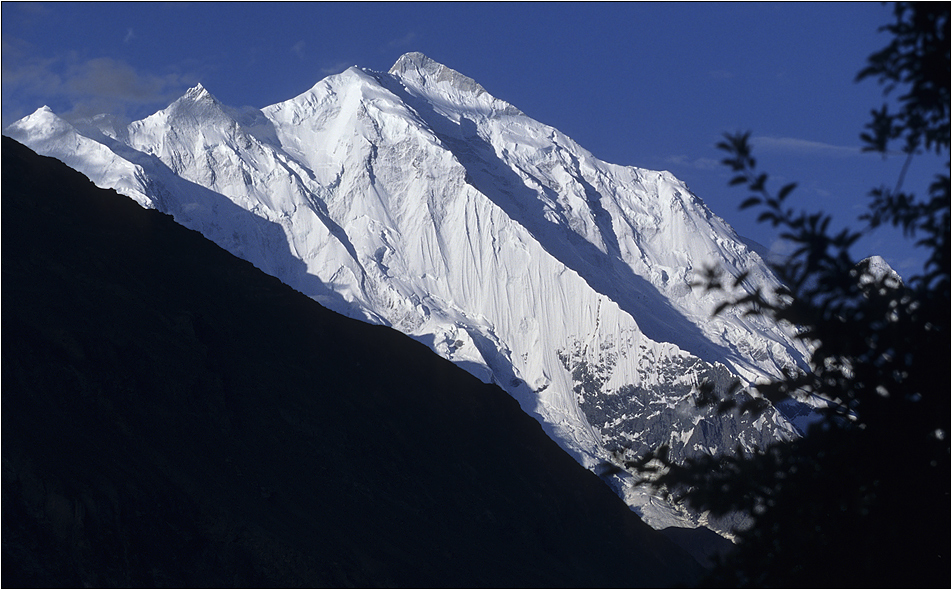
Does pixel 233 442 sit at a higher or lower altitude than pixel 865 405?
lower

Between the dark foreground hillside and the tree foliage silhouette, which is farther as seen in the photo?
the dark foreground hillside

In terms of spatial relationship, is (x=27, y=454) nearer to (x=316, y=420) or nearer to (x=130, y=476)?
(x=130, y=476)

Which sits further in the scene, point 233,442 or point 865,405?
point 233,442

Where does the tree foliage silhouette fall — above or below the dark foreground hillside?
above

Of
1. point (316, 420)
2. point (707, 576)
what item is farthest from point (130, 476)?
point (707, 576)
